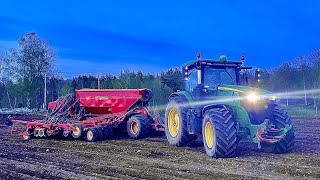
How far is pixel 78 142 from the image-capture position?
14.2 meters

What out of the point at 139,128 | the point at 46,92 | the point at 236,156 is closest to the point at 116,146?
the point at 139,128

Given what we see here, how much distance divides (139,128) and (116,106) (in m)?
2.09

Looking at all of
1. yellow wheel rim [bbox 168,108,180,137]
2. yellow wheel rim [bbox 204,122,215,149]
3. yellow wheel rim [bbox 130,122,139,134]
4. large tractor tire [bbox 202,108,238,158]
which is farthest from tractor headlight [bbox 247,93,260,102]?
yellow wheel rim [bbox 130,122,139,134]

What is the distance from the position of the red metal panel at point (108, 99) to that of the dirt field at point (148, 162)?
9.44ft

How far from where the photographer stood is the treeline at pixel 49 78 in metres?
36.4

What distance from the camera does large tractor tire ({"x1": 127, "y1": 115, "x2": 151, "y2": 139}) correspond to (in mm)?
14703

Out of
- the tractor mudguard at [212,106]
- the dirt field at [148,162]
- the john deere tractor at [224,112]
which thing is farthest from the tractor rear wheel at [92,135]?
the tractor mudguard at [212,106]

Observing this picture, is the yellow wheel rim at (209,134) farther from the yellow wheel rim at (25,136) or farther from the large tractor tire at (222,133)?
the yellow wheel rim at (25,136)

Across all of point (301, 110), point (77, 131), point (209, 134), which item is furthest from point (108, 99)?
point (301, 110)

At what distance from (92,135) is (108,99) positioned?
2.53m

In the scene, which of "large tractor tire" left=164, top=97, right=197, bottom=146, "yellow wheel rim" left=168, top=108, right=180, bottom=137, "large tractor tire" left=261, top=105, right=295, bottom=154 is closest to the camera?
"large tractor tire" left=261, top=105, right=295, bottom=154

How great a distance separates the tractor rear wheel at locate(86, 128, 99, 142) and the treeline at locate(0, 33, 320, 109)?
18.6 meters

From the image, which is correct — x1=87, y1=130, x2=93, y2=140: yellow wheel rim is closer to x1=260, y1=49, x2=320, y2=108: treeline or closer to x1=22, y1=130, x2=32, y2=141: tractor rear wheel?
x1=22, y1=130, x2=32, y2=141: tractor rear wheel

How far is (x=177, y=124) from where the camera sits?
41.1 feet
